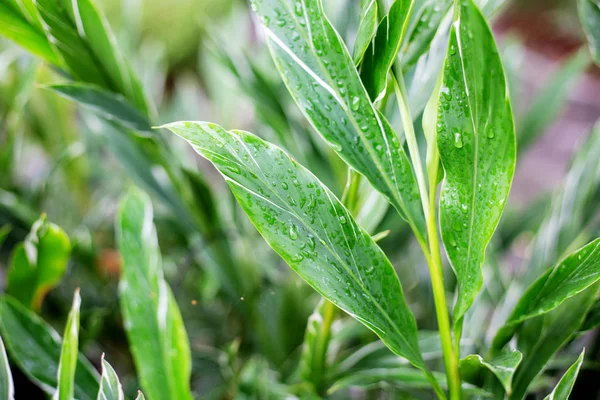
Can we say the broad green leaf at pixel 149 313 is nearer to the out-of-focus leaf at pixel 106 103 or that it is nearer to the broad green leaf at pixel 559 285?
the out-of-focus leaf at pixel 106 103

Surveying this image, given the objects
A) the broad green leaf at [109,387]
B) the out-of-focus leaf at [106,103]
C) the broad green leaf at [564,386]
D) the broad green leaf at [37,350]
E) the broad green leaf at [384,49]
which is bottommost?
the broad green leaf at [37,350]

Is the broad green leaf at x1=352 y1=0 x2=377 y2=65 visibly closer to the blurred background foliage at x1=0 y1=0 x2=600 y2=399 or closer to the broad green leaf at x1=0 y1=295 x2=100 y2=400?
the blurred background foliage at x1=0 y1=0 x2=600 y2=399

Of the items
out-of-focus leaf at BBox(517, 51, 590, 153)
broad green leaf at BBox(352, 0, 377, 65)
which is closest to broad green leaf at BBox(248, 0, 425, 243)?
broad green leaf at BBox(352, 0, 377, 65)

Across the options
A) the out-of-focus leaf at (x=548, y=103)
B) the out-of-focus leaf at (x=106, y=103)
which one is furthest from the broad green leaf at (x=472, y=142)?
the out-of-focus leaf at (x=548, y=103)

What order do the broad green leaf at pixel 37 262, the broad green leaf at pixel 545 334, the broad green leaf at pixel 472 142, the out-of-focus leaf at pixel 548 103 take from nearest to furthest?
the broad green leaf at pixel 472 142
the broad green leaf at pixel 545 334
the broad green leaf at pixel 37 262
the out-of-focus leaf at pixel 548 103

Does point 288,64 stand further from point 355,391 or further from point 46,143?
point 46,143

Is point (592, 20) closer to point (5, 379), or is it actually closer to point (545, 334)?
point (545, 334)

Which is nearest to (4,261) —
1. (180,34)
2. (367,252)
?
(367,252)
